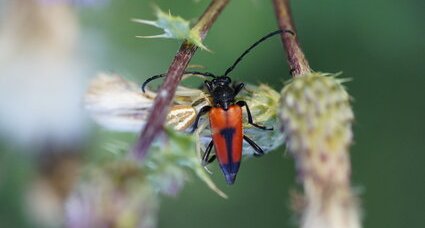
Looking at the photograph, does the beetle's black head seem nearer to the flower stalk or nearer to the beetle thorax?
the beetle thorax

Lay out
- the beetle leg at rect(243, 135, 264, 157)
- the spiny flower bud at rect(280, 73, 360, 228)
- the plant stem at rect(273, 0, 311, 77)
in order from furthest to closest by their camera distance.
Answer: the beetle leg at rect(243, 135, 264, 157), the plant stem at rect(273, 0, 311, 77), the spiny flower bud at rect(280, 73, 360, 228)

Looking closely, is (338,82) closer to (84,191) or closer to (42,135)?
(84,191)

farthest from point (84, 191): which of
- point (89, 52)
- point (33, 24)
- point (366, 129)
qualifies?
point (366, 129)

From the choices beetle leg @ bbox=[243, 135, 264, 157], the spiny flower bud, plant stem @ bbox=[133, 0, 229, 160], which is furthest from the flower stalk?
beetle leg @ bbox=[243, 135, 264, 157]

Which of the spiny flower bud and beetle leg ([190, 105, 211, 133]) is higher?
beetle leg ([190, 105, 211, 133])

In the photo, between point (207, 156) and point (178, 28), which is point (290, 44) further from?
point (207, 156)
